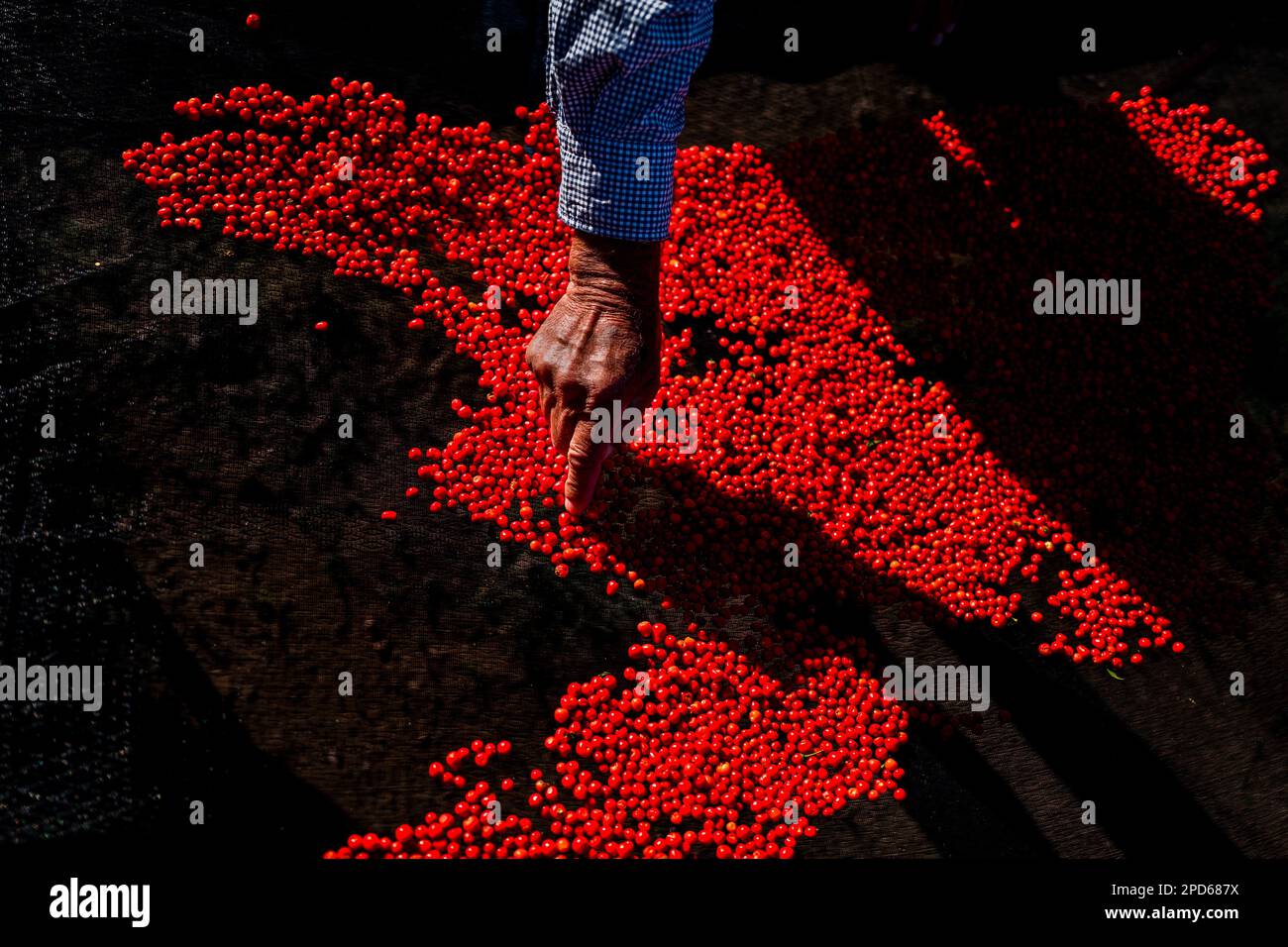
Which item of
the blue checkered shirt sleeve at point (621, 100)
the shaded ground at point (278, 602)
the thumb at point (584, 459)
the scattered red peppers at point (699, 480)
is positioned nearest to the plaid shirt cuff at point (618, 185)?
the blue checkered shirt sleeve at point (621, 100)

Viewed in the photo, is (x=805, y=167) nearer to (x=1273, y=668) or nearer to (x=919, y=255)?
(x=919, y=255)

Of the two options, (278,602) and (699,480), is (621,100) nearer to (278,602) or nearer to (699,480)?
(699,480)

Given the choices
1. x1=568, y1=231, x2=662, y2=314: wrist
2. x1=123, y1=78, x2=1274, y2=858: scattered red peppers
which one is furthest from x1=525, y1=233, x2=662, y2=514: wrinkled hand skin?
x1=123, y1=78, x2=1274, y2=858: scattered red peppers

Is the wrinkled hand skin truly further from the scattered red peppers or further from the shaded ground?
the shaded ground

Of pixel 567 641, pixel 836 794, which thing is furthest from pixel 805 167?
pixel 836 794

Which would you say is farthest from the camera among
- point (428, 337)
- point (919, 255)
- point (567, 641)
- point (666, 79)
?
point (919, 255)

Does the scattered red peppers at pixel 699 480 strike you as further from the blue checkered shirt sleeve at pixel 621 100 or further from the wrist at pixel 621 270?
the blue checkered shirt sleeve at pixel 621 100
